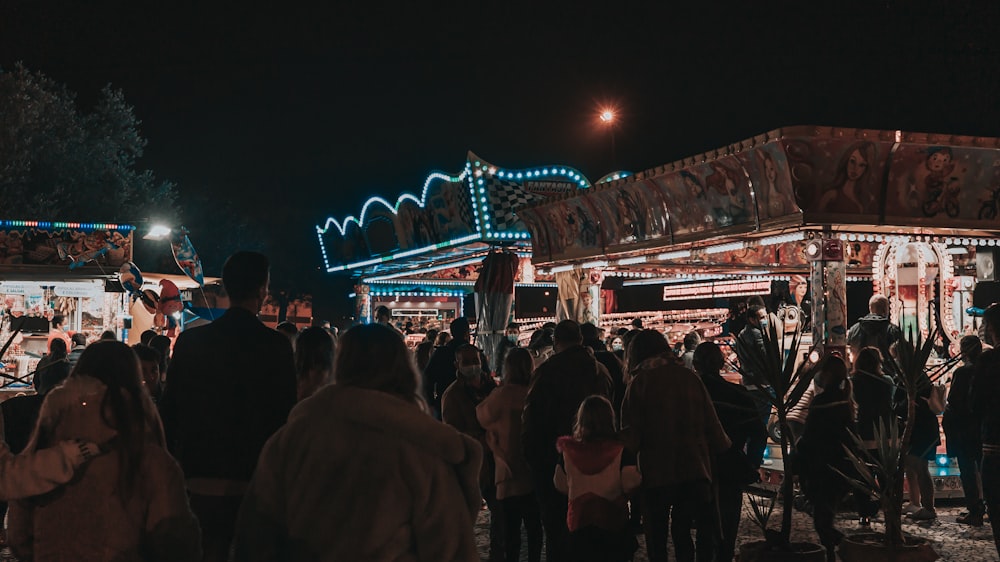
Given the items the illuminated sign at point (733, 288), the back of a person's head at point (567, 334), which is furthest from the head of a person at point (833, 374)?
the illuminated sign at point (733, 288)

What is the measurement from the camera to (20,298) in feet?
63.1

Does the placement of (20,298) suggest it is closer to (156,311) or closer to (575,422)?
(156,311)

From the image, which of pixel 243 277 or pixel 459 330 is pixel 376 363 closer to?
pixel 243 277

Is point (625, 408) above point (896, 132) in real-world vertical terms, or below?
below

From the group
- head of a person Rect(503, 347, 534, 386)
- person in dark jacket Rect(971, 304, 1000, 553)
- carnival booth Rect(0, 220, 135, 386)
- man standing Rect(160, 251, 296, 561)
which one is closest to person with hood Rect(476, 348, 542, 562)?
head of a person Rect(503, 347, 534, 386)

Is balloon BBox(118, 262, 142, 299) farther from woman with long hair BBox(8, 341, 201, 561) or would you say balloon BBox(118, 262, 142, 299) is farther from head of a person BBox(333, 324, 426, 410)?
head of a person BBox(333, 324, 426, 410)

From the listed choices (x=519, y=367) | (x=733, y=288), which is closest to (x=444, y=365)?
(x=519, y=367)

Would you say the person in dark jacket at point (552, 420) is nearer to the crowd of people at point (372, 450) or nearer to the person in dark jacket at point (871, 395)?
the crowd of people at point (372, 450)

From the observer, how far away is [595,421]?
5984mm

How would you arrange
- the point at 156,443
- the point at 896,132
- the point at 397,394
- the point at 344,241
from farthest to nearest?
the point at 344,241
the point at 896,132
the point at 156,443
the point at 397,394

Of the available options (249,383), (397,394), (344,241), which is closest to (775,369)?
(249,383)

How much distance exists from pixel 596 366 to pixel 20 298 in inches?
619

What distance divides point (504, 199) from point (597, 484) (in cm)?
1288

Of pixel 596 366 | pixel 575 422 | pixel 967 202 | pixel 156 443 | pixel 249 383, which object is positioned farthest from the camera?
pixel 967 202
